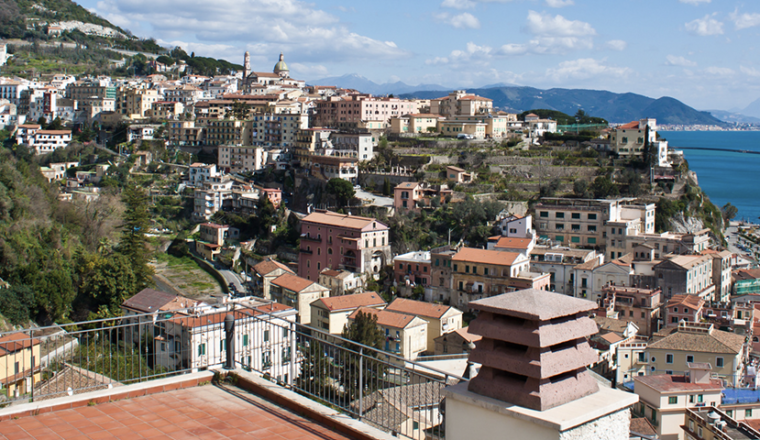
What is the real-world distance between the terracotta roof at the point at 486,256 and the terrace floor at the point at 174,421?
2273 cm

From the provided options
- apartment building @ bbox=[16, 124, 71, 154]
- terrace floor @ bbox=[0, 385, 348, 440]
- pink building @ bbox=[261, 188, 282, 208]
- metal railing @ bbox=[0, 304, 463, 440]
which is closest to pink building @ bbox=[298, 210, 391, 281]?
pink building @ bbox=[261, 188, 282, 208]

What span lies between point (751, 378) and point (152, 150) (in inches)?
1768

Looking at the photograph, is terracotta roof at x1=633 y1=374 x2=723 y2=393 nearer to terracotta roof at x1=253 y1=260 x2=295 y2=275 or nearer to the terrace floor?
the terrace floor

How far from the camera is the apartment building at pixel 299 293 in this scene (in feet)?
90.4

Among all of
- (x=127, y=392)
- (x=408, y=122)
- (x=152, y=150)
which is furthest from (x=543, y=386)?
(x=152, y=150)

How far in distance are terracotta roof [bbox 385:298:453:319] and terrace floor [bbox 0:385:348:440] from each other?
19.9 m

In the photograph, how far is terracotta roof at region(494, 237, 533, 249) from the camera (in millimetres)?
28828

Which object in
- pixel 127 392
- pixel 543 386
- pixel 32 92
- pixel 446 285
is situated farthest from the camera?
pixel 32 92

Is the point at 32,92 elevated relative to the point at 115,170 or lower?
elevated

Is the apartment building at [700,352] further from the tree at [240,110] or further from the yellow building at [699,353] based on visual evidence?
the tree at [240,110]

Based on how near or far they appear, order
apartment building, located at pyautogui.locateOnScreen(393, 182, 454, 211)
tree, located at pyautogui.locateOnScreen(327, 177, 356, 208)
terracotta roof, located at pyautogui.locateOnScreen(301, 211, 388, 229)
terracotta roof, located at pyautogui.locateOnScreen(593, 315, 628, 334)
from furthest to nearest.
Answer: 1. tree, located at pyautogui.locateOnScreen(327, 177, 356, 208)
2. apartment building, located at pyautogui.locateOnScreen(393, 182, 454, 211)
3. terracotta roof, located at pyautogui.locateOnScreen(301, 211, 388, 229)
4. terracotta roof, located at pyautogui.locateOnScreen(593, 315, 628, 334)

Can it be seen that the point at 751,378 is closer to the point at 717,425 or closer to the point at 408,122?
the point at 717,425

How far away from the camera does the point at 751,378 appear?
2048 centimetres

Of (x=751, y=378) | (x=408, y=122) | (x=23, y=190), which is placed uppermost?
(x=408, y=122)
